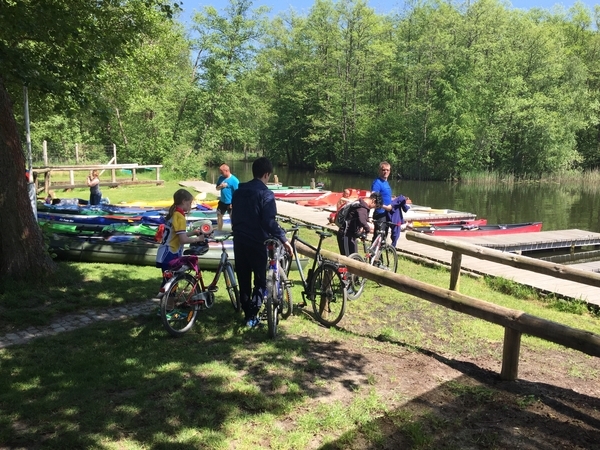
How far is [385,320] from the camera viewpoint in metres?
5.80

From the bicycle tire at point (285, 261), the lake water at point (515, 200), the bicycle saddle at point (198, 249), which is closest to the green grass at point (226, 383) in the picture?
the bicycle tire at point (285, 261)

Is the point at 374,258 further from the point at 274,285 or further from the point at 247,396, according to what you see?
the point at 247,396

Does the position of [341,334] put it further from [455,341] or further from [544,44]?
[544,44]

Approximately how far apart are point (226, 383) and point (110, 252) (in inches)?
198

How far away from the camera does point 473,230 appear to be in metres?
16.4

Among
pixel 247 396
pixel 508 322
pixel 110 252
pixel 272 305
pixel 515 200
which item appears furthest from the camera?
pixel 515 200

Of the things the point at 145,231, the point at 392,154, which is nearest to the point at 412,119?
the point at 392,154

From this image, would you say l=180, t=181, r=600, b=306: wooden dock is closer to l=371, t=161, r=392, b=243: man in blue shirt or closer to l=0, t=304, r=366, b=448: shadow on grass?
l=371, t=161, r=392, b=243: man in blue shirt

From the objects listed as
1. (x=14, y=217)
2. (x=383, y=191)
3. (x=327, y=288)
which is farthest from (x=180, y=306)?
(x=383, y=191)

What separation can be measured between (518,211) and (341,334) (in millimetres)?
23447

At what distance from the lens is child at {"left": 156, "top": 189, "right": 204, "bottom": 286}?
504 centimetres

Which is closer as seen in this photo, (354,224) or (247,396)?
(247,396)

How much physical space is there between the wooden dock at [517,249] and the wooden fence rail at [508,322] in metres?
4.17

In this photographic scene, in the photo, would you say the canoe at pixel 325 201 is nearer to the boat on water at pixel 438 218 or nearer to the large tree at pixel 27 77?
the boat on water at pixel 438 218
